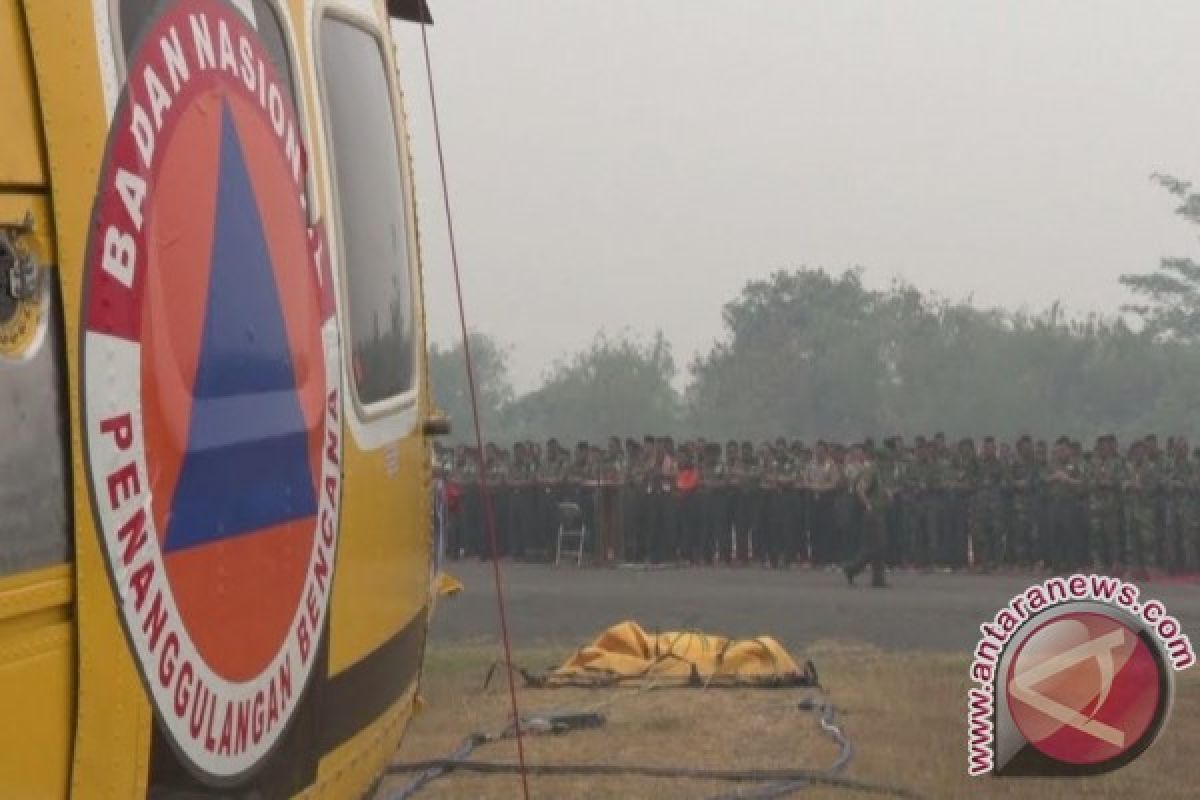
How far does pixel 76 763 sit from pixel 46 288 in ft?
2.34

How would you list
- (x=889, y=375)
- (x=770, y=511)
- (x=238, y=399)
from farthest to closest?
(x=889, y=375), (x=770, y=511), (x=238, y=399)

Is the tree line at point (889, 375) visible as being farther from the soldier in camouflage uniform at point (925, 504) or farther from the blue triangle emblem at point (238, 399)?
the blue triangle emblem at point (238, 399)

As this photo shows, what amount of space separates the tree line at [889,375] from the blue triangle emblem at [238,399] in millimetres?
56148

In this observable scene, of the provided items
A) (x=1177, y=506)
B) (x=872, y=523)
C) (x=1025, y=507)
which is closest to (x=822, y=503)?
(x=1025, y=507)

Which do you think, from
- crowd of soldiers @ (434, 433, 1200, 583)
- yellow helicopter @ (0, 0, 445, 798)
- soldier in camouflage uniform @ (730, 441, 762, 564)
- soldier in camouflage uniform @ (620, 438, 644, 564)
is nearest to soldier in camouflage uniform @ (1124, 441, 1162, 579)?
crowd of soldiers @ (434, 433, 1200, 583)

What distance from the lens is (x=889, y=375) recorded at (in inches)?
2682

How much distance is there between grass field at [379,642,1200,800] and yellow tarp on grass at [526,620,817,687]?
18 centimetres

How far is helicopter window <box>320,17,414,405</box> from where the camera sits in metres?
4.76

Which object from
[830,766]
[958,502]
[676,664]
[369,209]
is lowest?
[958,502]

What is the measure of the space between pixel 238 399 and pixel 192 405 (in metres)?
0.22

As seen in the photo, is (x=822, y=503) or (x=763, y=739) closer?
(x=763, y=739)

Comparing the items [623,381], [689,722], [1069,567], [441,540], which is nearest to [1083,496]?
[1069,567]

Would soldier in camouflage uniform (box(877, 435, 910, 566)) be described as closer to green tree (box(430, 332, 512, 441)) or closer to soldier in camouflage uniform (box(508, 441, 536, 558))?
soldier in camouflage uniform (box(508, 441, 536, 558))

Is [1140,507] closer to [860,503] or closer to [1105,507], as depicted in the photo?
[1105,507]
